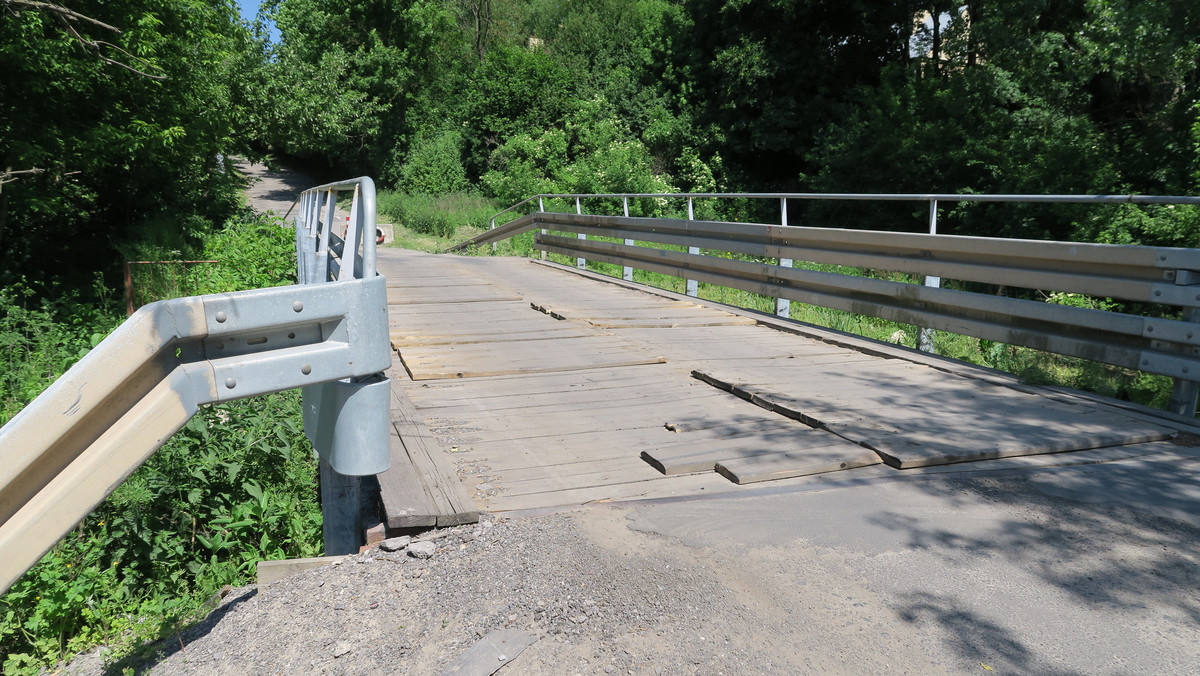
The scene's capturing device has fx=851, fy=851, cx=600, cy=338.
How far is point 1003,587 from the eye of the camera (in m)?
3.00

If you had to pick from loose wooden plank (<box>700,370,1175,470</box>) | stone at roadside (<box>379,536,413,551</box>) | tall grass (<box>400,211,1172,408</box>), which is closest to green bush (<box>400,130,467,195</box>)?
tall grass (<box>400,211,1172,408</box>)

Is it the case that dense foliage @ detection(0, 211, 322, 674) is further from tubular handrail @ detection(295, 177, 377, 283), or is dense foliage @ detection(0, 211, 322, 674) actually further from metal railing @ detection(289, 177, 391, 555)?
tubular handrail @ detection(295, 177, 377, 283)

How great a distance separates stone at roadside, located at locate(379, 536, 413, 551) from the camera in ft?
11.3

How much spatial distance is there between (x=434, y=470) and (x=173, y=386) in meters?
1.87

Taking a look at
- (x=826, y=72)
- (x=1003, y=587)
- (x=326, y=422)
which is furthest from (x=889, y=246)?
(x=826, y=72)

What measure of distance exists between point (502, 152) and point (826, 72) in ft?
47.3

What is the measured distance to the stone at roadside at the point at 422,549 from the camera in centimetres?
336

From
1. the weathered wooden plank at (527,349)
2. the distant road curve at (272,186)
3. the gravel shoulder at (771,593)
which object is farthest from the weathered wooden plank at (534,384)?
the distant road curve at (272,186)

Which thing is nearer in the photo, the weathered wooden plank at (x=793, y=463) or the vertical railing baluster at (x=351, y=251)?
the vertical railing baluster at (x=351, y=251)

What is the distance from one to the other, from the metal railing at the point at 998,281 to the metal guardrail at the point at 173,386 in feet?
14.6

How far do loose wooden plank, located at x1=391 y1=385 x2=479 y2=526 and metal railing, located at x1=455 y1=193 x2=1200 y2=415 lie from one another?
158 inches

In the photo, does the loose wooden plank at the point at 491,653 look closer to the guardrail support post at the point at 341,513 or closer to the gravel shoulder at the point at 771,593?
the gravel shoulder at the point at 771,593

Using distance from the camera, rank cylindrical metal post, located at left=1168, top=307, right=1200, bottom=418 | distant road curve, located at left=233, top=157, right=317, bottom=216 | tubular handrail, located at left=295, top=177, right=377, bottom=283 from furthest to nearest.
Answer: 1. distant road curve, located at left=233, top=157, right=317, bottom=216
2. cylindrical metal post, located at left=1168, top=307, right=1200, bottom=418
3. tubular handrail, located at left=295, top=177, right=377, bottom=283

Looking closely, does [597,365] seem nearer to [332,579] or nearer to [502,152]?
[332,579]
